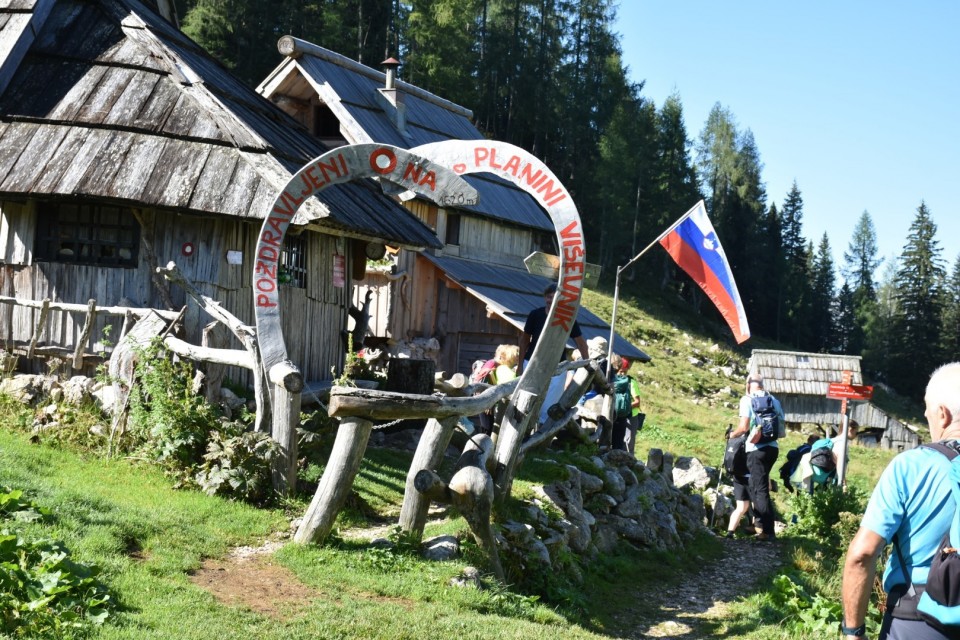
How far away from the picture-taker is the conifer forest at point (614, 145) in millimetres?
45062

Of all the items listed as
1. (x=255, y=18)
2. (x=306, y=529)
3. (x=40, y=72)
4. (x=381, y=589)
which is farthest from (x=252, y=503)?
(x=255, y=18)

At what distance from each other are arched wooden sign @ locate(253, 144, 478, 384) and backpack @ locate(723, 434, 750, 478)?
603 centimetres

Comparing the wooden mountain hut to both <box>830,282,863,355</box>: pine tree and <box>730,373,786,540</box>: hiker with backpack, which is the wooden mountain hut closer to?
<box>730,373,786,540</box>: hiker with backpack

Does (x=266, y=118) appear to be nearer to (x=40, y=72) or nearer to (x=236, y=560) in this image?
(x=40, y=72)

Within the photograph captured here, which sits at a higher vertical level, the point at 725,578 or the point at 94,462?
the point at 94,462

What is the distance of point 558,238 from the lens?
9.20 meters

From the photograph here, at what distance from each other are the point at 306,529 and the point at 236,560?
2.05 feet

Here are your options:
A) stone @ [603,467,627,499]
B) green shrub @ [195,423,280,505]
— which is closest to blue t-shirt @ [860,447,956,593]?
green shrub @ [195,423,280,505]

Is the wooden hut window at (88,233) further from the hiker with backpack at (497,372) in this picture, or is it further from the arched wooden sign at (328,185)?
the hiker with backpack at (497,372)

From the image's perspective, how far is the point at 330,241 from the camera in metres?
14.9

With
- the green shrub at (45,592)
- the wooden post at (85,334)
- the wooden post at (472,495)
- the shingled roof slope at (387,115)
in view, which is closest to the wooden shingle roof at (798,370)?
the shingled roof slope at (387,115)

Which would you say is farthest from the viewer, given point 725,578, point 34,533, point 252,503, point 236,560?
point 725,578

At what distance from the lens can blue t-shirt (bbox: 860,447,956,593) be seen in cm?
436

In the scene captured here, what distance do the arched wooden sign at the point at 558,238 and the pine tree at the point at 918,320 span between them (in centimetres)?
6180
